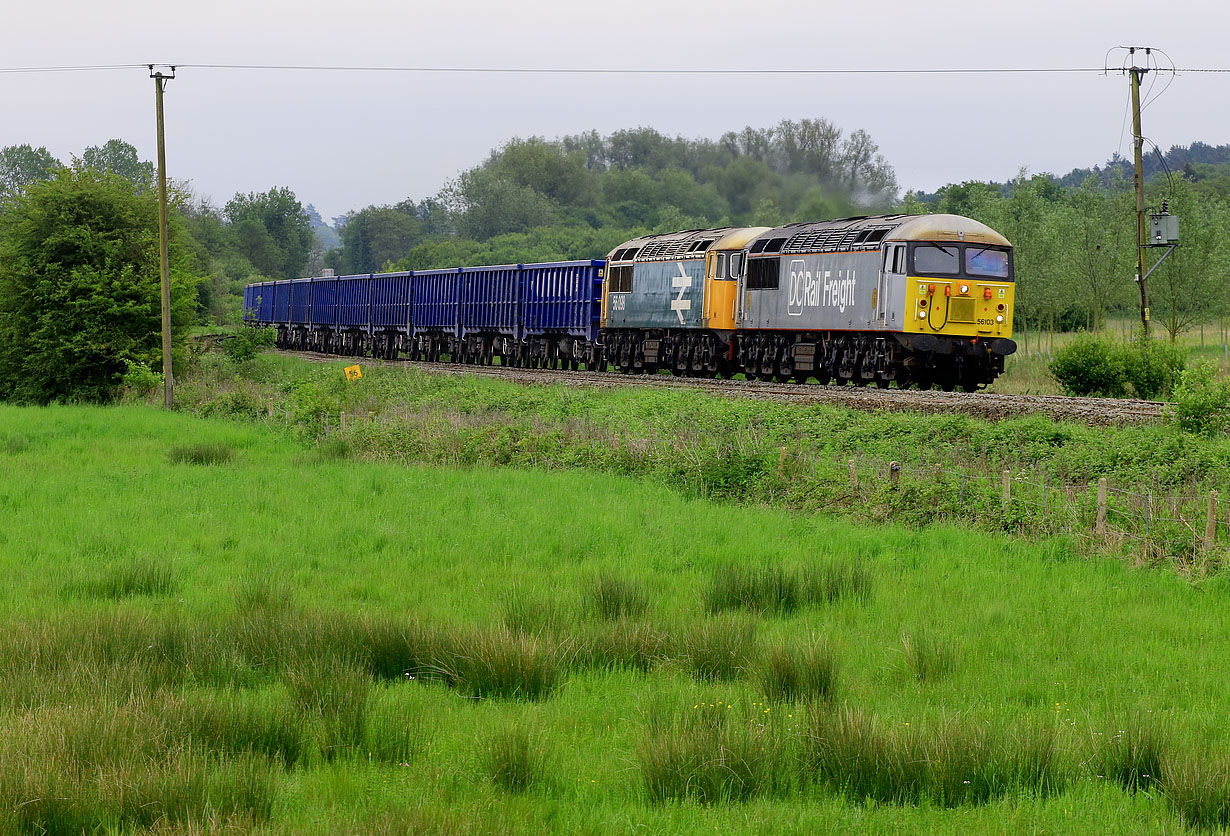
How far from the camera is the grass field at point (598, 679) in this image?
5.64 m

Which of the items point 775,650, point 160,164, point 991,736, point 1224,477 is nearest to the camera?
point 991,736

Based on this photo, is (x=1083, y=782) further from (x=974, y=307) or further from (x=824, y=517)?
(x=974, y=307)

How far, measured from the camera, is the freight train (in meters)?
25.3

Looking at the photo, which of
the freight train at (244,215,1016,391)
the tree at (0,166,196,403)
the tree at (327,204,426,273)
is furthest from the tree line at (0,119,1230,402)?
the tree at (327,204,426,273)

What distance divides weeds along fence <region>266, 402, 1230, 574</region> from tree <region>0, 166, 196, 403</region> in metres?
16.6

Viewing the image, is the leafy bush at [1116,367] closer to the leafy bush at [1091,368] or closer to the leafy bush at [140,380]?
the leafy bush at [1091,368]

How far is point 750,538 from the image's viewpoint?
13.0 m

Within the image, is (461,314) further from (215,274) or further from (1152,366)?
(1152,366)

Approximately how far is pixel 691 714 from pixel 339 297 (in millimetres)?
54392

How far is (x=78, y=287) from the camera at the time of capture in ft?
120

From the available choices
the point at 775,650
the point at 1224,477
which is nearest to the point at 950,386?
the point at 1224,477

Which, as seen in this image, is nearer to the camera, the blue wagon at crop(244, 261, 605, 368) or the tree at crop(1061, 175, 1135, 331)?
the blue wagon at crop(244, 261, 605, 368)

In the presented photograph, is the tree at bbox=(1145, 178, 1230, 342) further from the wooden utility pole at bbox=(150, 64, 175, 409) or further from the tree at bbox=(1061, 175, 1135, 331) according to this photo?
the wooden utility pole at bbox=(150, 64, 175, 409)

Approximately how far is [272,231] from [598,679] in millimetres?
143718
